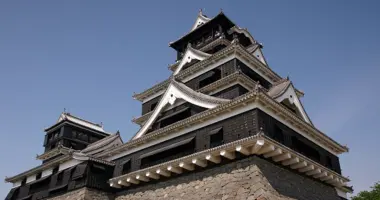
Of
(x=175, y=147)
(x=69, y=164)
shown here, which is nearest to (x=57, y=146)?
(x=69, y=164)

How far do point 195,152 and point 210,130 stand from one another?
53.2 inches

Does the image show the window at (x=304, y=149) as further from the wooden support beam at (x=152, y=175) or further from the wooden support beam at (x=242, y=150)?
the wooden support beam at (x=152, y=175)

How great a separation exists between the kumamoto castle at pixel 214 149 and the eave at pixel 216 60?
0.24 feet

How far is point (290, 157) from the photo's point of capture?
51.3 feet

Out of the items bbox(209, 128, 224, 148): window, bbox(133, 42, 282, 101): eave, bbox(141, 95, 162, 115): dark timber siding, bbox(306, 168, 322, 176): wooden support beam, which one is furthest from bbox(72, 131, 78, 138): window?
bbox(306, 168, 322, 176): wooden support beam

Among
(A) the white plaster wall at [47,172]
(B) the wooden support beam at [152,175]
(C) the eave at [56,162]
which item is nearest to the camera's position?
(B) the wooden support beam at [152,175]

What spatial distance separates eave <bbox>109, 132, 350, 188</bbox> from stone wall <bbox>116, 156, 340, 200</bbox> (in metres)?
A: 0.34

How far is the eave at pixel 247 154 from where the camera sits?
14.6 meters

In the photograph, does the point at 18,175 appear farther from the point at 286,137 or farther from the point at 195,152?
the point at 286,137

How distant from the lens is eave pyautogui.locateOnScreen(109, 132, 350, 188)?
14.6 m

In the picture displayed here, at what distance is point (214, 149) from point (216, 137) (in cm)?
115

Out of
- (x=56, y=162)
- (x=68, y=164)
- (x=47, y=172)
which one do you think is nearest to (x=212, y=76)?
(x=68, y=164)

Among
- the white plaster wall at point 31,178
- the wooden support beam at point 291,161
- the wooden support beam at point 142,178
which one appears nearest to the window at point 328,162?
the wooden support beam at point 291,161

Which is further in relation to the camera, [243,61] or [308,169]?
[243,61]
